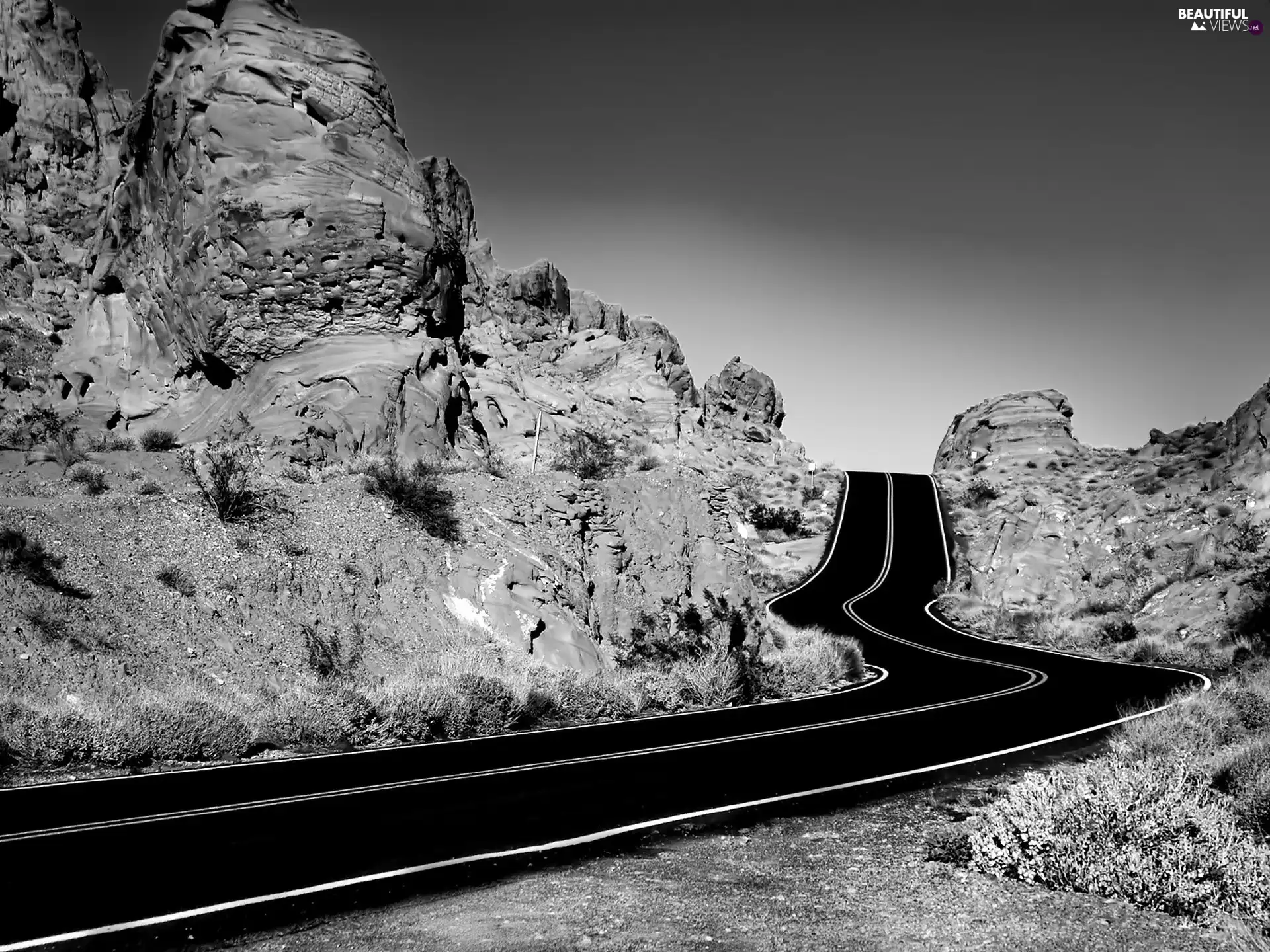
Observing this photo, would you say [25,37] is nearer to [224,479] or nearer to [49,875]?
[224,479]

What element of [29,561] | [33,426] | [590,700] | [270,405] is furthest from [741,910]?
[33,426]

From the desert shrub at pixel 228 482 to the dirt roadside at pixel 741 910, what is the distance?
14.4m

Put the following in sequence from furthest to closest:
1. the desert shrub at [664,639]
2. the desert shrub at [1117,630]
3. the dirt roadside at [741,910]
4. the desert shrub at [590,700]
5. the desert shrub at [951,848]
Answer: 1. the desert shrub at [1117,630]
2. the desert shrub at [664,639]
3. the desert shrub at [590,700]
4. the desert shrub at [951,848]
5. the dirt roadside at [741,910]

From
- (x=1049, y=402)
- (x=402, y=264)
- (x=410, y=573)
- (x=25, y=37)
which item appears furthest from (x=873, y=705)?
(x=1049, y=402)

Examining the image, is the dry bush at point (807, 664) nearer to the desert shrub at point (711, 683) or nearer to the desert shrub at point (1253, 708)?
the desert shrub at point (711, 683)

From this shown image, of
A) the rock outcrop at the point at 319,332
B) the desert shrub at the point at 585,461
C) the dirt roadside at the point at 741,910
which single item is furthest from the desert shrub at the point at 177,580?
the dirt roadside at the point at 741,910

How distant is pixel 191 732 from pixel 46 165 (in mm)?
53325

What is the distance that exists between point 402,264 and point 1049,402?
76.8 metres

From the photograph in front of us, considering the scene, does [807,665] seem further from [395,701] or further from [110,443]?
[110,443]

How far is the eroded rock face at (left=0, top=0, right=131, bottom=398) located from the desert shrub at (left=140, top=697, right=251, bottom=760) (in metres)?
35.4

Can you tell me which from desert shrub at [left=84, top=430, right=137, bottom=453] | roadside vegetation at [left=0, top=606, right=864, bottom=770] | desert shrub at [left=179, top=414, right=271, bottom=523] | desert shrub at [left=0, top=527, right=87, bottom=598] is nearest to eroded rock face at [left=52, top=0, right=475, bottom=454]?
→ desert shrub at [left=84, top=430, right=137, bottom=453]

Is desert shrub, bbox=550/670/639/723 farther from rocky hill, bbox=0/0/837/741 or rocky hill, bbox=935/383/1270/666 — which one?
rocky hill, bbox=935/383/1270/666

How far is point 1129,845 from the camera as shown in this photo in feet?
21.4

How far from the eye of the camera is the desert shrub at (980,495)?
67.6 meters
